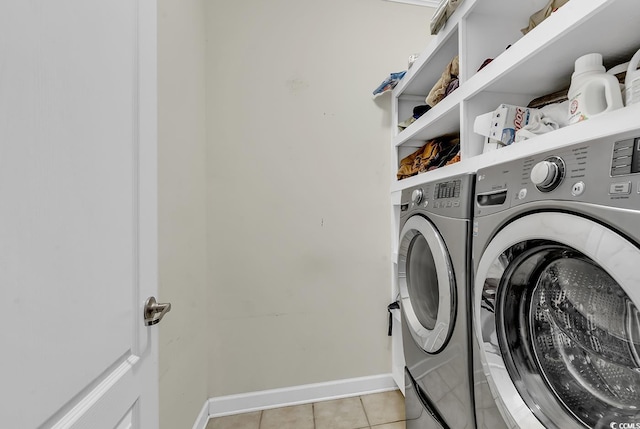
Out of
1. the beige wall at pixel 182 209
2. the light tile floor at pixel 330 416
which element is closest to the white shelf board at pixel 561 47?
the beige wall at pixel 182 209

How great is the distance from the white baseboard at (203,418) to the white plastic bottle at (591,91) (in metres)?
2.02

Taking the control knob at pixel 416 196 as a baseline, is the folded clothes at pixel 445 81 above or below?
above

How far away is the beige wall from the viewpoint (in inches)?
41.0

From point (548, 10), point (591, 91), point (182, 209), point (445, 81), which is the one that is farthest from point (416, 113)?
point (182, 209)

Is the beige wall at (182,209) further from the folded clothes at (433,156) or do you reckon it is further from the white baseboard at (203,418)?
the folded clothes at (433,156)

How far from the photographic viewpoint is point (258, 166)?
1638 mm

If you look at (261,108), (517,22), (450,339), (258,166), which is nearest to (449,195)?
(450,339)

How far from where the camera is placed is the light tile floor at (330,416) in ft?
4.77

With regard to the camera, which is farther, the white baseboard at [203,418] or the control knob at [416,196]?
the white baseboard at [203,418]

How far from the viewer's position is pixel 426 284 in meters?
1.24

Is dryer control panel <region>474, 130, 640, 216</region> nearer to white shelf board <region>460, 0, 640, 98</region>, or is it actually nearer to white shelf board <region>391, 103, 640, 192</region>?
white shelf board <region>391, 103, 640, 192</region>

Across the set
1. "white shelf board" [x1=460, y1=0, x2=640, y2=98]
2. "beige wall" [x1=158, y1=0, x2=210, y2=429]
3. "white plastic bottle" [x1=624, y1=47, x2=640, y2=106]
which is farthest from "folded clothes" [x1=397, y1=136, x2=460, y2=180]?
"beige wall" [x1=158, y1=0, x2=210, y2=429]

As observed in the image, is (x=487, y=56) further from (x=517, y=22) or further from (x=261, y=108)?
(x=261, y=108)

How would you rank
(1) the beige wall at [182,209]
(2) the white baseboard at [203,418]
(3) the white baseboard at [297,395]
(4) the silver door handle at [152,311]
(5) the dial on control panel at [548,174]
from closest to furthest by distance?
(5) the dial on control panel at [548,174]
(4) the silver door handle at [152,311]
(1) the beige wall at [182,209]
(2) the white baseboard at [203,418]
(3) the white baseboard at [297,395]
